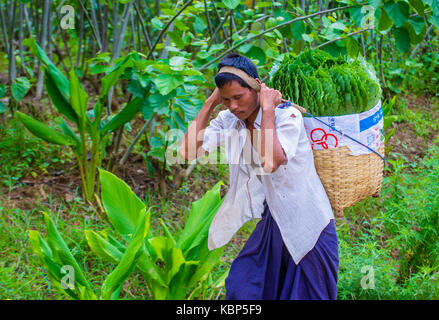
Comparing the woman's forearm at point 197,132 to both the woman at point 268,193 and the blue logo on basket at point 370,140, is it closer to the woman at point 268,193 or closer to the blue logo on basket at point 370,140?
the woman at point 268,193

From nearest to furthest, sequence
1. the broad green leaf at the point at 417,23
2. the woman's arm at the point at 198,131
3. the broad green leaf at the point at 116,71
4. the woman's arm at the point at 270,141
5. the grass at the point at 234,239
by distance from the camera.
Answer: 1. the woman's arm at the point at 270,141
2. the woman's arm at the point at 198,131
3. the grass at the point at 234,239
4. the broad green leaf at the point at 417,23
5. the broad green leaf at the point at 116,71

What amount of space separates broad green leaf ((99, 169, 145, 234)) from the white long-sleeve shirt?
695 millimetres

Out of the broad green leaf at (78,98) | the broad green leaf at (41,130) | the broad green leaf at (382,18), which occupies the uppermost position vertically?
the broad green leaf at (382,18)

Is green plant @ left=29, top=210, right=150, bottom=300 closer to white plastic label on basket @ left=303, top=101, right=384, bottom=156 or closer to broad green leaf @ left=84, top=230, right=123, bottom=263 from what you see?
broad green leaf @ left=84, top=230, right=123, bottom=263

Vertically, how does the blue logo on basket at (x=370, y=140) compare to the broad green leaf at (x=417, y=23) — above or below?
below

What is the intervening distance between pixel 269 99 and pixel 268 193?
40 cm

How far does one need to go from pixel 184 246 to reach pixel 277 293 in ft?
2.22

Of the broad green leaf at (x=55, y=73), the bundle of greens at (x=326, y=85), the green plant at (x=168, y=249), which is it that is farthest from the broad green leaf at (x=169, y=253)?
the broad green leaf at (x=55, y=73)

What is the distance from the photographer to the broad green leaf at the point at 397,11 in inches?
105

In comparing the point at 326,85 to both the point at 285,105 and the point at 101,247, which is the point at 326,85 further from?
the point at 101,247

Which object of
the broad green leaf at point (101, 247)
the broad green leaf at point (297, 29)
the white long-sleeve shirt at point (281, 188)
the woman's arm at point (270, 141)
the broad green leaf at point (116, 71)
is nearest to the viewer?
the woman's arm at point (270, 141)

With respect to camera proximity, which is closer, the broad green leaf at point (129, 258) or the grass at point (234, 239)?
the broad green leaf at point (129, 258)

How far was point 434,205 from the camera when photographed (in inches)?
100
